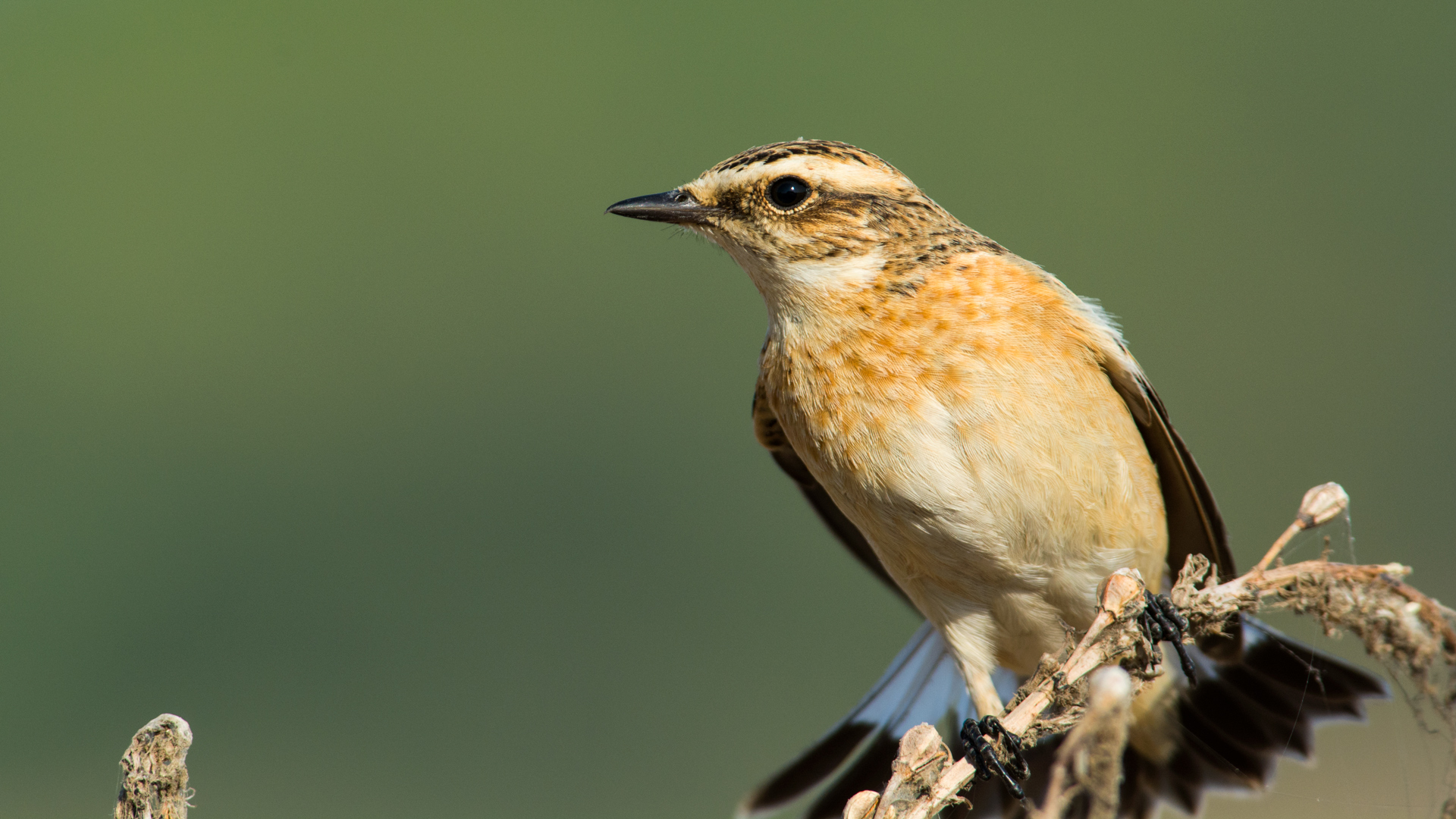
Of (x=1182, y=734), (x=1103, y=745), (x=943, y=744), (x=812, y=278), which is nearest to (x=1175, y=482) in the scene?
(x=1182, y=734)

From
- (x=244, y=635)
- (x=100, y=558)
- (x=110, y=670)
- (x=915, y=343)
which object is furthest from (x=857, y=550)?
(x=100, y=558)

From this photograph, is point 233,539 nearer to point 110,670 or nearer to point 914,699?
point 110,670

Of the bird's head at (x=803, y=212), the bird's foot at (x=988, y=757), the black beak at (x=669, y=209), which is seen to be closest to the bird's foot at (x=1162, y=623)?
the bird's foot at (x=988, y=757)

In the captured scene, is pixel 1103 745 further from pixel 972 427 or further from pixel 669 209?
pixel 669 209

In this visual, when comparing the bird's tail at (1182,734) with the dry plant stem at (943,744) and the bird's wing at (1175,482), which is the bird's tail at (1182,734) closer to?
the bird's wing at (1175,482)

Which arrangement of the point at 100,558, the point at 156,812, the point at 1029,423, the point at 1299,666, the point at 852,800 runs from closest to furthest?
the point at 156,812 < the point at 852,800 < the point at 1029,423 < the point at 1299,666 < the point at 100,558

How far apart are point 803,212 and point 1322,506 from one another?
2178mm

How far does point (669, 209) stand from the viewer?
4355 millimetres

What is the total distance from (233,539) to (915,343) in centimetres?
1368

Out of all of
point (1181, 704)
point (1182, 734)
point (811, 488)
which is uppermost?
point (811, 488)

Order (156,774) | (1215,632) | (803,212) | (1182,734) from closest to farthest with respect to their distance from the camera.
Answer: (156,774), (1215,632), (803,212), (1182,734)

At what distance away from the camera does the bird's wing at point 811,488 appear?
480 centimetres

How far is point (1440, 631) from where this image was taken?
2387mm

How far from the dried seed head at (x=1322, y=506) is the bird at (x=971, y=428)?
4.02ft
